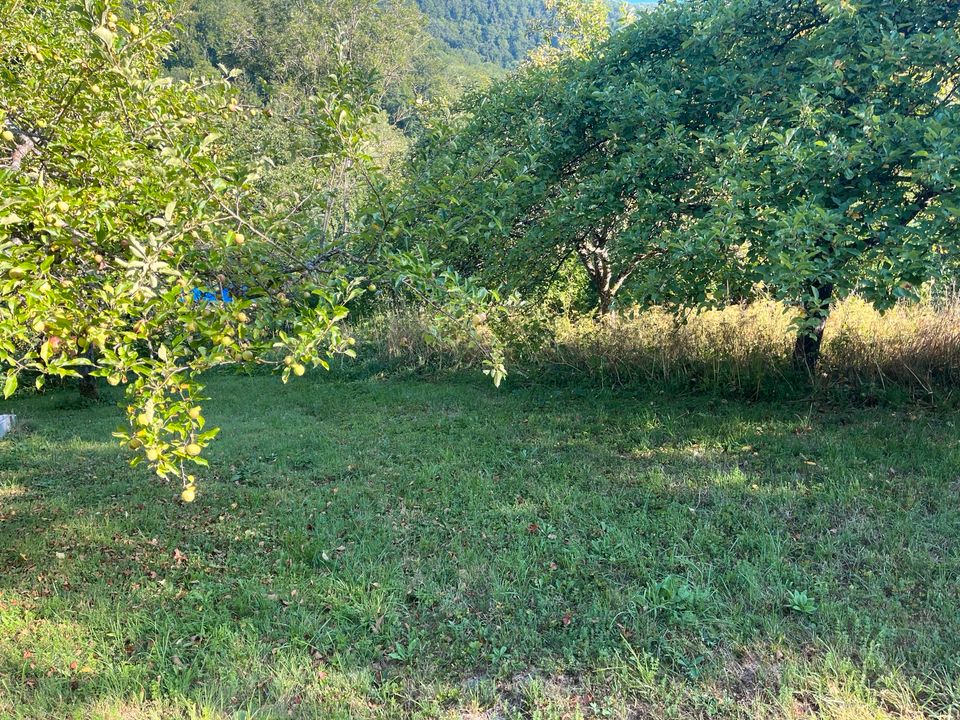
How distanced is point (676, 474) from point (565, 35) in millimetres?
15005

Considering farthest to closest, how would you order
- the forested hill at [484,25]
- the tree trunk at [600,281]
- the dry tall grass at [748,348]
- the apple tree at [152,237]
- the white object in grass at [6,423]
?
the forested hill at [484,25]
the tree trunk at [600,281]
the white object in grass at [6,423]
the dry tall grass at [748,348]
the apple tree at [152,237]

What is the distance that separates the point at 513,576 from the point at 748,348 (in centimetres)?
Answer: 448

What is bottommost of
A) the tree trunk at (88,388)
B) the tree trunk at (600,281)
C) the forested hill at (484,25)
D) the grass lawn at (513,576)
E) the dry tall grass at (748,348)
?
the grass lawn at (513,576)

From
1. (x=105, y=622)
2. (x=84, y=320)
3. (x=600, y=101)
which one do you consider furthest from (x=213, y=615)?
(x=600, y=101)

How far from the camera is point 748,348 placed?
6742 millimetres

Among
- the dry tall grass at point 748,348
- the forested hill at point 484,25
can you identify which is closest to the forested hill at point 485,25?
the forested hill at point 484,25

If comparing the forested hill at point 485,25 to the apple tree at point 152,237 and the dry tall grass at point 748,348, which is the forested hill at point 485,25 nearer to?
the dry tall grass at point 748,348

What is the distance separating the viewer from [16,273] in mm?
2002

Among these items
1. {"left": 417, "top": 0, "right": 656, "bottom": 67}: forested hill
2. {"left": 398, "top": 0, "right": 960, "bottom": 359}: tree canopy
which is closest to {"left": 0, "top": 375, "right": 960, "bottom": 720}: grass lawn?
{"left": 398, "top": 0, "right": 960, "bottom": 359}: tree canopy

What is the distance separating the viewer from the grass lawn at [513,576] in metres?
2.62

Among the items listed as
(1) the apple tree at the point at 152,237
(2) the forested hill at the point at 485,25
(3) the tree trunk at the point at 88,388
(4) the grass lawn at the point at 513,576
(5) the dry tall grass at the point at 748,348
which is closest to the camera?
(1) the apple tree at the point at 152,237

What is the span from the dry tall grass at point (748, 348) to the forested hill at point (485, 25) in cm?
5432

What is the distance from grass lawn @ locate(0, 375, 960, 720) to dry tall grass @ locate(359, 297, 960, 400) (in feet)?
1.99

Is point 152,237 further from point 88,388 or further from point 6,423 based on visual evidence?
point 88,388
